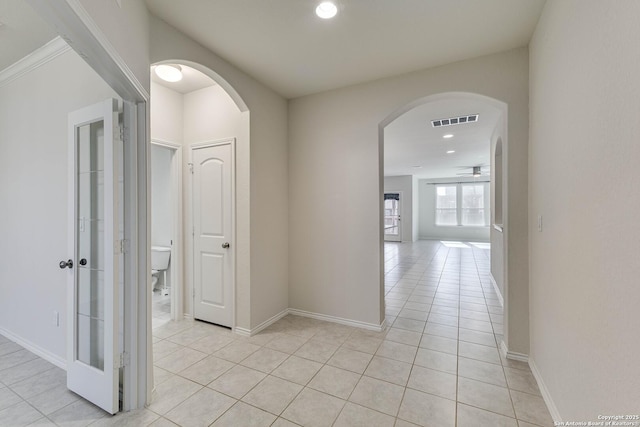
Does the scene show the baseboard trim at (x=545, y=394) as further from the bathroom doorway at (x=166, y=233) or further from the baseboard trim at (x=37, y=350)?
the baseboard trim at (x=37, y=350)

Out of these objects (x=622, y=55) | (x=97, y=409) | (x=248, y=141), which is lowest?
(x=97, y=409)

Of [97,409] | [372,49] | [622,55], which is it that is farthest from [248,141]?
[622,55]

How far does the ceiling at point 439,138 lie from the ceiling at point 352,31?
1087 millimetres

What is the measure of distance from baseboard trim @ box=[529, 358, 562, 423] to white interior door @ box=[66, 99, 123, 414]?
9.32 ft

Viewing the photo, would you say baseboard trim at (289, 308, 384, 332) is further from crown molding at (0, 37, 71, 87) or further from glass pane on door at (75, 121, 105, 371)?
crown molding at (0, 37, 71, 87)

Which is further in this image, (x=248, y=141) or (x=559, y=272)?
(x=248, y=141)

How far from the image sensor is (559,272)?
1631 millimetres

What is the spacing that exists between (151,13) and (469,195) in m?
12.1

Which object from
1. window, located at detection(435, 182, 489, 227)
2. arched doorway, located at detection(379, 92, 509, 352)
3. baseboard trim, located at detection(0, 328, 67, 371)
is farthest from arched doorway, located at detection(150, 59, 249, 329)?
window, located at detection(435, 182, 489, 227)

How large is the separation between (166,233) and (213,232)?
5.67 ft

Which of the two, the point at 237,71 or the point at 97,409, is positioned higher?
the point at 237,71

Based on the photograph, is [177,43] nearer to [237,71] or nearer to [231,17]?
[231,17]

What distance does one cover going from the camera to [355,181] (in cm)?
309

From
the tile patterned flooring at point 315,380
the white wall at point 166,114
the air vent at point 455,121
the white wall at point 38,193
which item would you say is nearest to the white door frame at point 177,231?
the white wall at point 166,114
